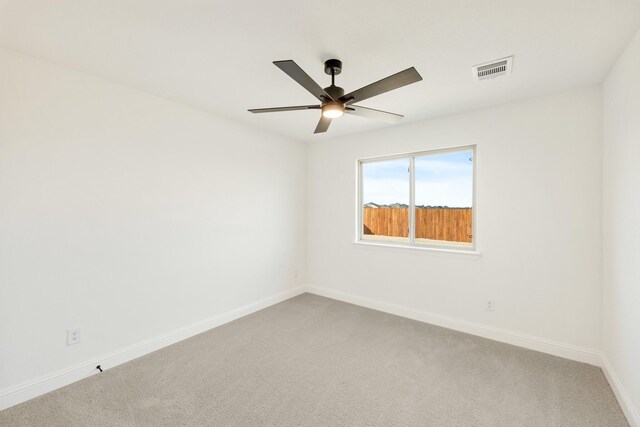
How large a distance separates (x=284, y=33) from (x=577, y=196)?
2805 mm

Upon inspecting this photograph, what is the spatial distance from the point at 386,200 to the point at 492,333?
1.96 m

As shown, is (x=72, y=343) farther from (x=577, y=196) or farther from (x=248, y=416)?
(x=577, y=196)

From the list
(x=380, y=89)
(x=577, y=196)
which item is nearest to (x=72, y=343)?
(x=380, y=89)

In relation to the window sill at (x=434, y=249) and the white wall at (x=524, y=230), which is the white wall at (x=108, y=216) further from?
the white wall at (x=524, y=230)

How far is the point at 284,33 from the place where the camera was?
1.75 metres

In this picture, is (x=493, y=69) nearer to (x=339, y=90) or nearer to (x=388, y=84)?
(x=388, y=84)

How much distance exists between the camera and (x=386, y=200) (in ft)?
13.0

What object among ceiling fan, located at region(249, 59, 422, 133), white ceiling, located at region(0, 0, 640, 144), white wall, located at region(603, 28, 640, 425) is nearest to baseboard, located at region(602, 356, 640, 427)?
white wall, located at region(603, 28, 640, 425)

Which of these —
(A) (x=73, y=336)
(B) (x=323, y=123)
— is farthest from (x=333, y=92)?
(A) (x=73, y=336)

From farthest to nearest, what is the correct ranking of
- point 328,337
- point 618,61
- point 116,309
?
point 328,337, point 116,309, point 618,61

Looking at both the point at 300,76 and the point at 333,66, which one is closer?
the point at 300,76

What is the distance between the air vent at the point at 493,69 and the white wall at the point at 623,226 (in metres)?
0.66

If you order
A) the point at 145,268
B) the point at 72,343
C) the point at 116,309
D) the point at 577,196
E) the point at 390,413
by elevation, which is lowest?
the point at 390,413

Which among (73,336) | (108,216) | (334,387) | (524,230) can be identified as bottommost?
(334,387)
